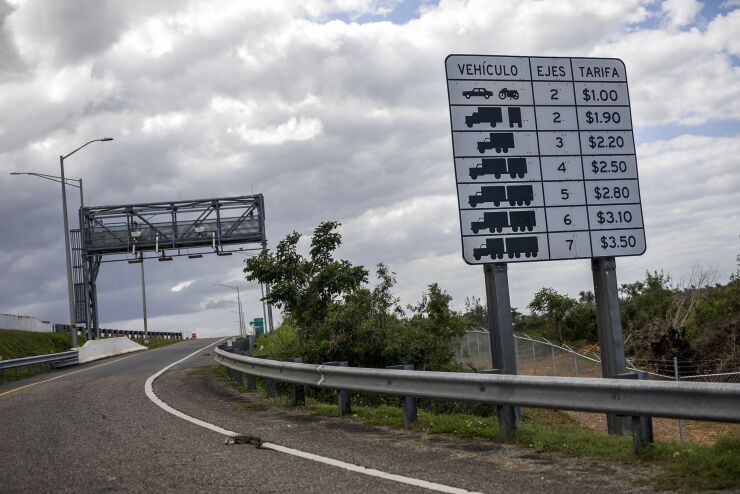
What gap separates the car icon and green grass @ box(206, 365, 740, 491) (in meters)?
4.92

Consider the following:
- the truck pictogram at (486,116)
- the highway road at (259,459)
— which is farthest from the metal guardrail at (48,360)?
the truck pictogram at (486,116)

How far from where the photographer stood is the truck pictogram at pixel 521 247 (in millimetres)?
12508

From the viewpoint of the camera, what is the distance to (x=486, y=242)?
487 inches

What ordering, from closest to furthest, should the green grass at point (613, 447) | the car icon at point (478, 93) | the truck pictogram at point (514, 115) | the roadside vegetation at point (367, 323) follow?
the green grass at point (613, 447), the car icon at point (478, 93), the truck pictogram at point (514, 115), the roadside vegetation at point (367, 323)

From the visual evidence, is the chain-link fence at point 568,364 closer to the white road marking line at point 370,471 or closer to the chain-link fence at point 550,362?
the chain-link fence at point 550,362

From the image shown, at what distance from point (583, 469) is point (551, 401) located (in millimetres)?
1049

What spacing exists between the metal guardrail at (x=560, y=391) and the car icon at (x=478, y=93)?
4.54 metres

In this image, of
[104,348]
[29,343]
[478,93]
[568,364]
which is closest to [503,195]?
[478,93]

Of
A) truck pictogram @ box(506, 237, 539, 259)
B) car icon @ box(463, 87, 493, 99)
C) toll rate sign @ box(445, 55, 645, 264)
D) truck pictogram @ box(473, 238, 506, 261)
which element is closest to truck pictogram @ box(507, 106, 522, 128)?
toll rate sign @ box(445, 55, 645, 264)

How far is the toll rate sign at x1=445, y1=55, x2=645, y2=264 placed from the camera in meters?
12.5

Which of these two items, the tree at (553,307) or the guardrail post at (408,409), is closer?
the guardrail post at (408,409)

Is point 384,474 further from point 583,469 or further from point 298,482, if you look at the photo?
point 583,469

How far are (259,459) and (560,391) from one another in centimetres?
332

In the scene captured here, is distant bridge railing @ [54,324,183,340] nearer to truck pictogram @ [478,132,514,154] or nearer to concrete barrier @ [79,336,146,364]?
concrete barrier @ [79,336,146,364]
